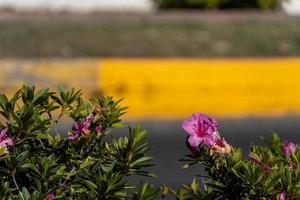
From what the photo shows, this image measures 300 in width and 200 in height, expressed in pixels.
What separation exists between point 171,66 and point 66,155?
331 inches

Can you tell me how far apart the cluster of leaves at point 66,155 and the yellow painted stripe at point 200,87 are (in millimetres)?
7980

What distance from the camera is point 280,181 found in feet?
8.57


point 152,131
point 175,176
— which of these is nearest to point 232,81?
point 152,131

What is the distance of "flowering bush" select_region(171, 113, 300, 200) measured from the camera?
8.46 feet

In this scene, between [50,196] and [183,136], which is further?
[183,136]

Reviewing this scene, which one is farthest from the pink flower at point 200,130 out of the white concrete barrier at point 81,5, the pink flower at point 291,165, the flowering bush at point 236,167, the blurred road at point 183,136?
the white concrete barrier at point 81,5

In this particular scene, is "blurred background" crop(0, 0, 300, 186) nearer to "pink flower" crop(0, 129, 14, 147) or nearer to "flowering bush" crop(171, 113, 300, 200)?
"flowering bush" crop(171, 113, 300, 200)

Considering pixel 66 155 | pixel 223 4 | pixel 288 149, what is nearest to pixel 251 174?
pixel 288 149

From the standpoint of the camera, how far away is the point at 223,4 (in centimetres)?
1466

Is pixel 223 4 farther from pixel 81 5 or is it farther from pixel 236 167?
pixel 236 167

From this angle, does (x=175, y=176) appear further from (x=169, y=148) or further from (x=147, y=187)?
(x=147, y=187)

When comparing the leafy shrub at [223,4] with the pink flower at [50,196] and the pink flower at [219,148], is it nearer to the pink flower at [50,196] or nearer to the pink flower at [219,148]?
the pink flower at [219,148]

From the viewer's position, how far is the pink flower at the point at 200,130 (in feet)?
8.69

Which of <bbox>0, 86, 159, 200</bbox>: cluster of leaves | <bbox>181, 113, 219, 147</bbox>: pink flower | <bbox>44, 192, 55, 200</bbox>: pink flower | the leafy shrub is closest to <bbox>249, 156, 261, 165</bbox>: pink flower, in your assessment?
<bbox>181, 113, 219, 147</bbox>: pink flower
